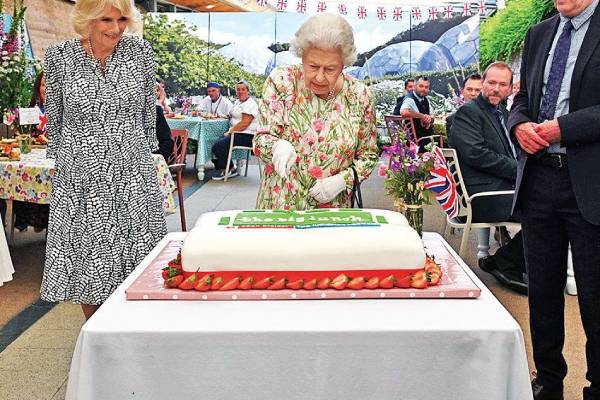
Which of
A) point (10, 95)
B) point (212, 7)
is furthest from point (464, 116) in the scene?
point (212, 7)

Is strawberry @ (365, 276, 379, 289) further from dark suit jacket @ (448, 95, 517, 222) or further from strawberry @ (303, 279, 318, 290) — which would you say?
dark suit jacket @ (448, 95, 517, 222)

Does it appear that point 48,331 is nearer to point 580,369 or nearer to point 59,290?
point 59,290

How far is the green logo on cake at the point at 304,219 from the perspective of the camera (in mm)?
1517

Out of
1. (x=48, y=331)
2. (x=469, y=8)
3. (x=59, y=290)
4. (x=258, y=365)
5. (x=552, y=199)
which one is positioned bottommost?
(x=48, y=331)

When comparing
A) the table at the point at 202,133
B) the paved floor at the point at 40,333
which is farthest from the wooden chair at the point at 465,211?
the table at the point at 202,133

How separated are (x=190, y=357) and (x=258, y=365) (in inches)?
4.9

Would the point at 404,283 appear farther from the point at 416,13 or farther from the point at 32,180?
the point at 416,13

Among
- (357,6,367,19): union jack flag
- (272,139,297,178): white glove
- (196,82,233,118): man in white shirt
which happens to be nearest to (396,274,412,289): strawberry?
(272,139,297,178): white glove

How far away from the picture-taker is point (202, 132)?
8.91m

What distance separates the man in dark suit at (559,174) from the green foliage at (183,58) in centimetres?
1103

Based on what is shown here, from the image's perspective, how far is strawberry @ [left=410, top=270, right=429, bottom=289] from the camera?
139 centimetres

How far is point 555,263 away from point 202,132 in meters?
7.09

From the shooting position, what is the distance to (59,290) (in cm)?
235

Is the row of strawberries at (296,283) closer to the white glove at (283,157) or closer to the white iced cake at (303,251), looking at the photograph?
the white iced cake at (303,251)
